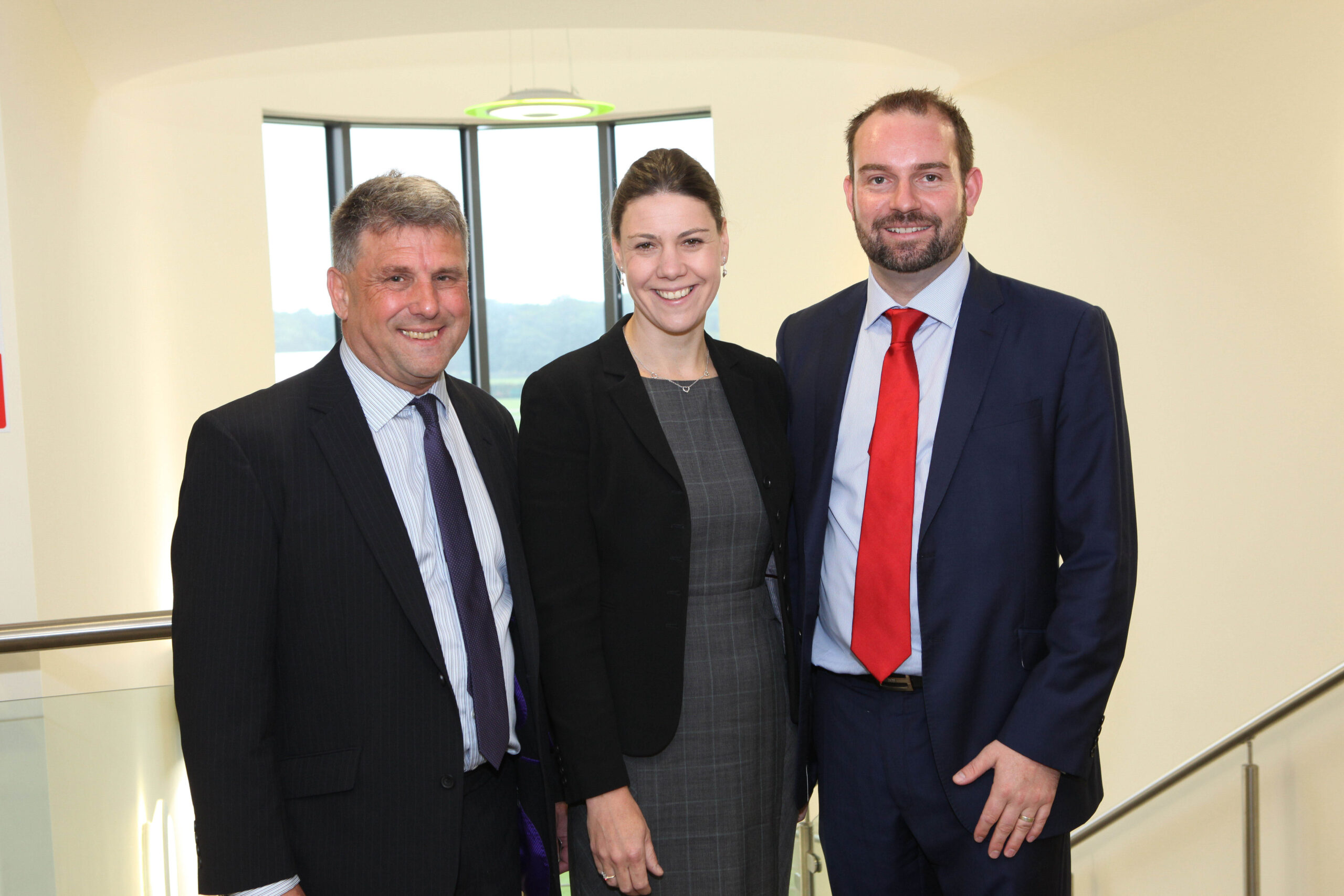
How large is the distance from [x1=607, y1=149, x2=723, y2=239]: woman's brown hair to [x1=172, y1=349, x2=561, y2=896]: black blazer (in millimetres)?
677

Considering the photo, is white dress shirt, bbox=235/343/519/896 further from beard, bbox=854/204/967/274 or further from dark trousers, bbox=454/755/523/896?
beard, bbox=854/204/967/274

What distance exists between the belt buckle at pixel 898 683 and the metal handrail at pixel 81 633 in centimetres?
154

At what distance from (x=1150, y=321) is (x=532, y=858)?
4500mm

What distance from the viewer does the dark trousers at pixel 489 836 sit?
1.93 m

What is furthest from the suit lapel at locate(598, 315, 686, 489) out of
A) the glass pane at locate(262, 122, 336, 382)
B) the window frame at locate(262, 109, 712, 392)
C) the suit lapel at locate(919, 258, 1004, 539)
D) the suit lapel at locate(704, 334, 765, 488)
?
the glass pane at locate(262, 122, 336, 382)

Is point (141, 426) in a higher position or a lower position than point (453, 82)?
lower

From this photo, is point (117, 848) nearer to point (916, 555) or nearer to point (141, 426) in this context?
point (916, 555)

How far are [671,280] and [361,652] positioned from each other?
2.87ft

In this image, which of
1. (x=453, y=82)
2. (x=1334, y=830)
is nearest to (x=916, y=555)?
(x=1334, y=830)

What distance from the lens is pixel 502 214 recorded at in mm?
10578

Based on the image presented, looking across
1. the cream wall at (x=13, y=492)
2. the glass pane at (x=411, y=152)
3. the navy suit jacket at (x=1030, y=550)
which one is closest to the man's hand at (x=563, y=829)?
the navy suit jacket at (x=1030, y=550)

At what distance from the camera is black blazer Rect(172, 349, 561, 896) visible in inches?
67.2

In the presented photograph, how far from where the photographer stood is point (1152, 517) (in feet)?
18.1

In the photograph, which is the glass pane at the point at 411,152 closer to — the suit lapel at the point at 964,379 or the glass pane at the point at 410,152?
the glass pane at the point at 410,152
